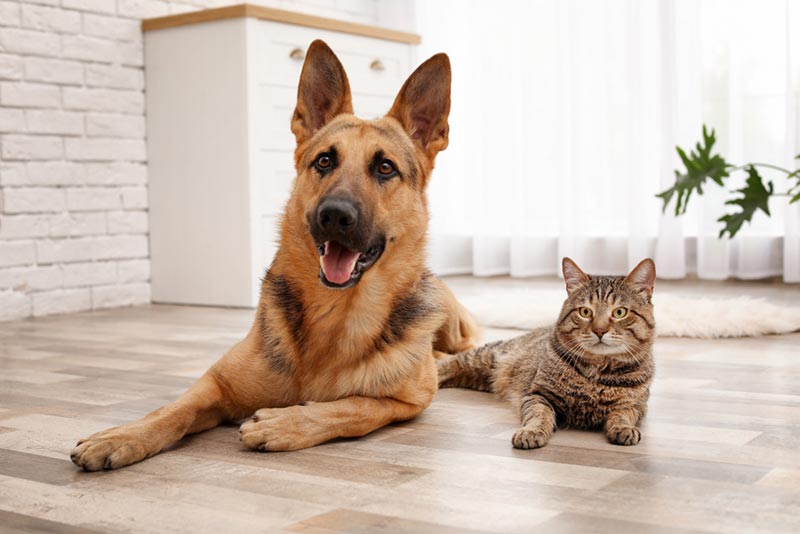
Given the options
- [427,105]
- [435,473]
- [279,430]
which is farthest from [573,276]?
[279,430]

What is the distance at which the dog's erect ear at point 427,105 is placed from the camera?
94.9 inches

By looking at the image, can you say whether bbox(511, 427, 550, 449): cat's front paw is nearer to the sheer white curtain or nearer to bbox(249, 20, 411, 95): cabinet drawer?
bbox(249, 20, 411, 95): cabinet drawer

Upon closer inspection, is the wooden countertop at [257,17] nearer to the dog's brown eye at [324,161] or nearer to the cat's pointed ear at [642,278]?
the dog's brown eye at [324,161]

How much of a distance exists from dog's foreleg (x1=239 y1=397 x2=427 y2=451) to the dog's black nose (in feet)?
1.31

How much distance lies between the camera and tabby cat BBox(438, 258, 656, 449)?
2.20m

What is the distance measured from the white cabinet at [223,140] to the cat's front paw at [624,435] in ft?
9.34

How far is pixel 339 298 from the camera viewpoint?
Answer: 2.25 meters

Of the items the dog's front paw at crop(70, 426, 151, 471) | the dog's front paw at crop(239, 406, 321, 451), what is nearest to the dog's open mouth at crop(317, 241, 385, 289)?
the dog's front paw at crop(239, 406, 321, 451)

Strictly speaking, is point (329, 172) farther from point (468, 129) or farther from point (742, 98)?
point (468, 129)

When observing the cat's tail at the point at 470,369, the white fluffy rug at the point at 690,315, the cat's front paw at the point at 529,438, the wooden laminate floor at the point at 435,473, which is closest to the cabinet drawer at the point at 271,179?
the white fluffy rug at the point at 690,315

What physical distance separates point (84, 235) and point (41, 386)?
2.10 m

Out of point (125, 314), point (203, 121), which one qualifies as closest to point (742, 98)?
point (203, 121)

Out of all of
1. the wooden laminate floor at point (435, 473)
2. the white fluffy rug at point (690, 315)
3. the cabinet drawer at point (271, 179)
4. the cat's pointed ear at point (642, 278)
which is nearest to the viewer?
the wooden laminate floor at point (435, 473)

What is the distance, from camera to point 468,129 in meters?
6.38
